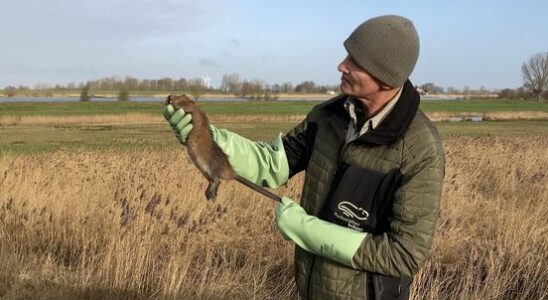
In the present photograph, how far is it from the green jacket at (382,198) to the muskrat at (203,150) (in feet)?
0.85

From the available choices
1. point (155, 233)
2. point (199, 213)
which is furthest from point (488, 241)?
point (155, 233)

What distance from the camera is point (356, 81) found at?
1987mm

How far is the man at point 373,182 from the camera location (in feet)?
6.12

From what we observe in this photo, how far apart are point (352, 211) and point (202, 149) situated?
0.64 meters

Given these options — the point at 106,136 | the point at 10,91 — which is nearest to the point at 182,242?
the point at 106,136

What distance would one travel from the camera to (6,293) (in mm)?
4035

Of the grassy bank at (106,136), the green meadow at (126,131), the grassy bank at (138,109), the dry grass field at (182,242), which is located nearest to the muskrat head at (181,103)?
the dry grass field at (182,242)

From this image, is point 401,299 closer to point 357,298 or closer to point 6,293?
point 357,298

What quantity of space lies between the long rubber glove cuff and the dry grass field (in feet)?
6.10

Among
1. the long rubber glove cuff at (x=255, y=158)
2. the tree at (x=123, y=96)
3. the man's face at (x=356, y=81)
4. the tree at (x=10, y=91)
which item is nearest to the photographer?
the man's face at (x=356, y=81)

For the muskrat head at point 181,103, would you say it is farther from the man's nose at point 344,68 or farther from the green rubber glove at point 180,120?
the man's nose at point 344,68

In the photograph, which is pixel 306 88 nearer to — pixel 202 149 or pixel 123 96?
pixel 123 96

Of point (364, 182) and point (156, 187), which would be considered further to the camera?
point (156, 187)

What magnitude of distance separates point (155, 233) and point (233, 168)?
2.67 m
